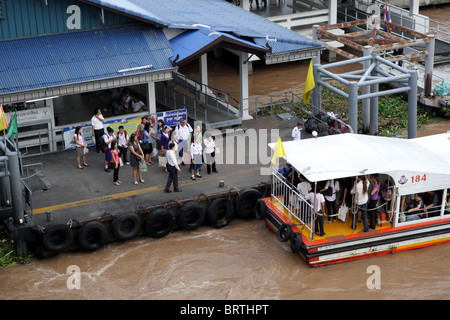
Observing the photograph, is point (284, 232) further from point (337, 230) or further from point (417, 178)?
point (417, 178)

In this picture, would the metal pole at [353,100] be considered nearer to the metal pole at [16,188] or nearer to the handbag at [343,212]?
the handbag at [343,212]

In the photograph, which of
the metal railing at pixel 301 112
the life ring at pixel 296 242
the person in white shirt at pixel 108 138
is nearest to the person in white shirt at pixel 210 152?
the person in white shirt at pixel 108 138

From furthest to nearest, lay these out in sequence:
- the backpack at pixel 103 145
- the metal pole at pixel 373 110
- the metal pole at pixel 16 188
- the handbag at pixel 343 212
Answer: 1. the metal pole at pixel 373 110
2. the backpack at pixel 103 145
3. the handbag at pixel 343 212
4. the metal pole at pixel 16 188

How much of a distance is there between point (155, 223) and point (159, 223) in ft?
0.50

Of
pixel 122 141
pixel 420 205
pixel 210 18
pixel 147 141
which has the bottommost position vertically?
pixel 420 205

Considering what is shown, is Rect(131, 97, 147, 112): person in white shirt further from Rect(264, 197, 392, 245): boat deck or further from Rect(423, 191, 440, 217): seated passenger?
Rect(423, 191, 440, 217): seated passenger

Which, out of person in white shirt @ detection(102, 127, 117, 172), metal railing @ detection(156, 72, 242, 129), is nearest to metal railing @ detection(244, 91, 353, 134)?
metal railing @ detection(156, 72, 242, 129)

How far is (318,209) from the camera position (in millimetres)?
20578

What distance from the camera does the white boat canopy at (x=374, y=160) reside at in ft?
67.8

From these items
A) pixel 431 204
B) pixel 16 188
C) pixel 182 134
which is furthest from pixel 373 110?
pixel 16 188

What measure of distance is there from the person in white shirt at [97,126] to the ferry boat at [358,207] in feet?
21.2

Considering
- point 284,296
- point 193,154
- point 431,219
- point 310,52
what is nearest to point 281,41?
point 310,52

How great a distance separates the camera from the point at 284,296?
65.3 feet

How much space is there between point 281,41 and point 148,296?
1231 centimetres
